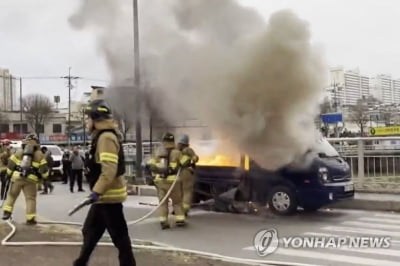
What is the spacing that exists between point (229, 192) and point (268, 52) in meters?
2.79

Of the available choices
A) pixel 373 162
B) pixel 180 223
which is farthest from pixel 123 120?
pixel 373 162

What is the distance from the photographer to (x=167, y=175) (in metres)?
9.69

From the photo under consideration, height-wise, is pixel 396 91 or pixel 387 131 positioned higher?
pixel 396 91

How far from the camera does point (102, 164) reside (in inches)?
207

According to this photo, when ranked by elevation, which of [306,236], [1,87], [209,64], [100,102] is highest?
[1,87]

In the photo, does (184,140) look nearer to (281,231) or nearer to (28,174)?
(281,231)

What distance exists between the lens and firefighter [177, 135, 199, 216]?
389 inches

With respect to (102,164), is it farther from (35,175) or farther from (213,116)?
(213,116)

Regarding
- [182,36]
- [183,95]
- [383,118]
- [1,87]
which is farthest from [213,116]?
[1,87]

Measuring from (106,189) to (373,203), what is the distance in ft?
25.3

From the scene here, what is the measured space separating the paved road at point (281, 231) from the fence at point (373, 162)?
8.18ft

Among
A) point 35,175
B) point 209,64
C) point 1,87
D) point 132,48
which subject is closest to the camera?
point 35,175

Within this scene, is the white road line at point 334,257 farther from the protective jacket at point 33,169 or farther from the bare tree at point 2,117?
the bare tree at point 2,117

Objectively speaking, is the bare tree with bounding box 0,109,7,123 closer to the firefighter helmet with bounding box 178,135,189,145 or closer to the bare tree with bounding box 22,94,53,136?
the bare tree with bounding box 22,94,53,136
